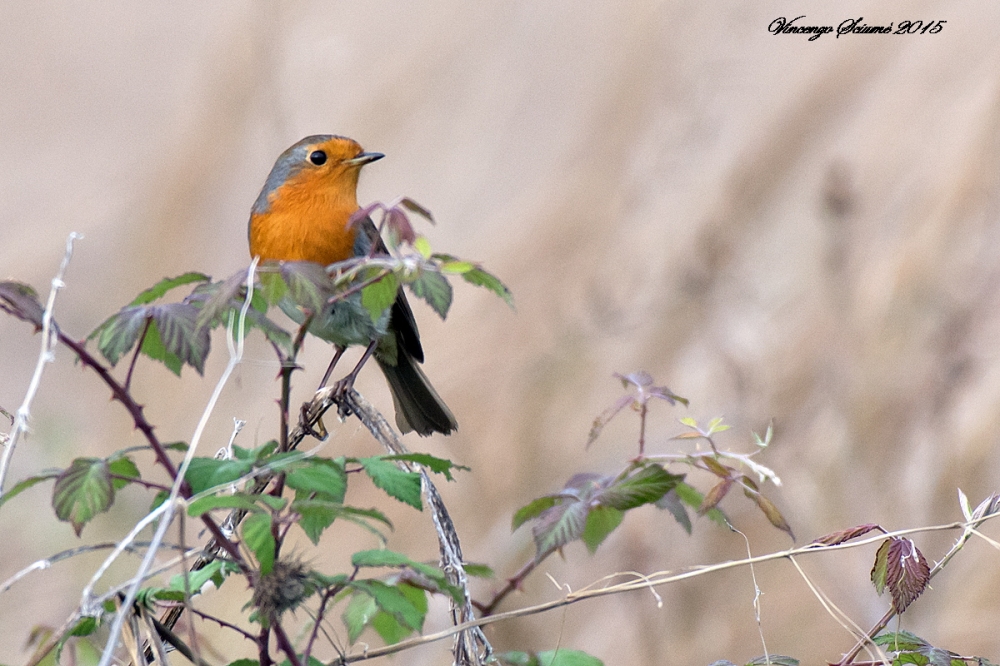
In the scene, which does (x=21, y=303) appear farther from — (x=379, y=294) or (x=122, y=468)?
(x=379, y=294)

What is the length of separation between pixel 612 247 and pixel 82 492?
4.10 metres

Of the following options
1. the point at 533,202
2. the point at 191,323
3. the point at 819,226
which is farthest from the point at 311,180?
the point at 819,226

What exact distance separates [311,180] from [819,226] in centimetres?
287

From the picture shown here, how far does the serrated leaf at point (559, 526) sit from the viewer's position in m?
0.95

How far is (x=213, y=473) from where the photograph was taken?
0.93 meters

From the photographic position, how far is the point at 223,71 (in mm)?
5391

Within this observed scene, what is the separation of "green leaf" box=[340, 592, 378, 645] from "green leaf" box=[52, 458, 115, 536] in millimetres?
250

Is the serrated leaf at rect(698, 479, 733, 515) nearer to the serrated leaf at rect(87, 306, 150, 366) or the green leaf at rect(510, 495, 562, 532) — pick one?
the green leaf at rect(510, 495, 562, 532)

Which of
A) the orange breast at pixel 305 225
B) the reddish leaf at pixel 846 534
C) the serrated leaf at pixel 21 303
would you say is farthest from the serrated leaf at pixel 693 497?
the orange breast at pixel 305 225

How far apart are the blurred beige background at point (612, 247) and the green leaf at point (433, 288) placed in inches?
101

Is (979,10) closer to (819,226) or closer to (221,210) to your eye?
(819,226)
